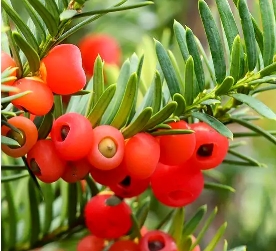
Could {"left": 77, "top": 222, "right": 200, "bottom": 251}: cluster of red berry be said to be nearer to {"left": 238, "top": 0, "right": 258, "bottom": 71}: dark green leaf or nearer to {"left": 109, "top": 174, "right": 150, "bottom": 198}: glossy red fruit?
{"left": 109, "top": 174, "right": 150, "bottom": 198}: glossy red fruit

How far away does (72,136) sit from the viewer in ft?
1.07

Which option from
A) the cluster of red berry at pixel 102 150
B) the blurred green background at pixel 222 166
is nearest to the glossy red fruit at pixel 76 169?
the cluster of red berry at pixel 102 150

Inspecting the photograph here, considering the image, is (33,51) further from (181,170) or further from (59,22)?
(181,170)

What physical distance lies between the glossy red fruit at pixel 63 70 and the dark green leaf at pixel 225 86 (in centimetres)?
9

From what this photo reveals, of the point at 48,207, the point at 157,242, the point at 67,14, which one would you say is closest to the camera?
the point at 67,14

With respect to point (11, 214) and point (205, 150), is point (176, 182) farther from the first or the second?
point (11, 214)

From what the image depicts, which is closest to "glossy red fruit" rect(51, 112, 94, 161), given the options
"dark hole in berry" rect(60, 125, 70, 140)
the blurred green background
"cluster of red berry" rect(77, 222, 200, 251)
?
"dark hole in berry" rect(60, 125, 70, 140)

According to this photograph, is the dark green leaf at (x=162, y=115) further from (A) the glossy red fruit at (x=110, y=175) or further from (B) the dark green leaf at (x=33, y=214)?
(B) the dark green leaf at (x=33, y=214)

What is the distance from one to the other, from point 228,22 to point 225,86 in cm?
5

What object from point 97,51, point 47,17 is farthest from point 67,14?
point 97,51

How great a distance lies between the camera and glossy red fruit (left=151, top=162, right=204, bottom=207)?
392 mm

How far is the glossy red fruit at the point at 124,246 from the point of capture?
0.42m

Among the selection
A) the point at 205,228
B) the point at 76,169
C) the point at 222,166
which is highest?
the point at 76,169

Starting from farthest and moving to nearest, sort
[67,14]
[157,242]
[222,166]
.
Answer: [222,166] < [157,242] < [67,14]
